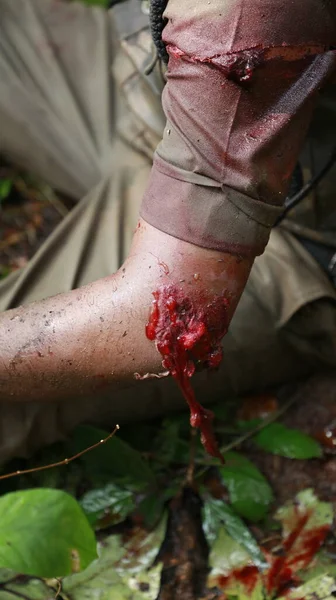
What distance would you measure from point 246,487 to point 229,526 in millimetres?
90

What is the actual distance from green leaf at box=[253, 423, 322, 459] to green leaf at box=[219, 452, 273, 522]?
0.06 meters

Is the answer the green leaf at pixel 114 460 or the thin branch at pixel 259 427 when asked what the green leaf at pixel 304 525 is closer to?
the thin branch at pixel 259 427

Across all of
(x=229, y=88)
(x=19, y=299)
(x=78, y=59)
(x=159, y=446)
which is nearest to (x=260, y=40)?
(x=229, y=88)

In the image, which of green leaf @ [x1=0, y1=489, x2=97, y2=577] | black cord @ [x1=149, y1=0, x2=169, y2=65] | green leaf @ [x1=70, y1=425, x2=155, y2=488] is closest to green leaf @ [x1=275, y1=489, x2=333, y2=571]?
green leaf @ [x1=70, y1=425, x2=155, y2=488]

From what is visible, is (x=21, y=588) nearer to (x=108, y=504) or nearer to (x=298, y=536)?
(x=108, y=504)

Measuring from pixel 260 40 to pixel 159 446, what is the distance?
0.86 metres

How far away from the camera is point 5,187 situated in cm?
218

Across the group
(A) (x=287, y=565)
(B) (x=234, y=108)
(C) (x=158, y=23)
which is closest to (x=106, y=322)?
(B) (x=234, y=108)

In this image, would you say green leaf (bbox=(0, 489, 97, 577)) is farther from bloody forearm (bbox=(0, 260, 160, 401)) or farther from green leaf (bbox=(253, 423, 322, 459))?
green leaf (bbox=(253, 423, 322, 459))

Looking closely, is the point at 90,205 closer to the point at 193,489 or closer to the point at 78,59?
the point at 78,59

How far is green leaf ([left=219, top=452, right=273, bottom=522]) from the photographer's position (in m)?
1.37

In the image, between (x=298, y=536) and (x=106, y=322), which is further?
(x=298, y=536)

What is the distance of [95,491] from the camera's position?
140 cm

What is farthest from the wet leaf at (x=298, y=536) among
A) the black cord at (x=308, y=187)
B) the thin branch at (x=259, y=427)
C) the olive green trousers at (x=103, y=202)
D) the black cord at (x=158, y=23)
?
the black cord at (x=158, y=23)
